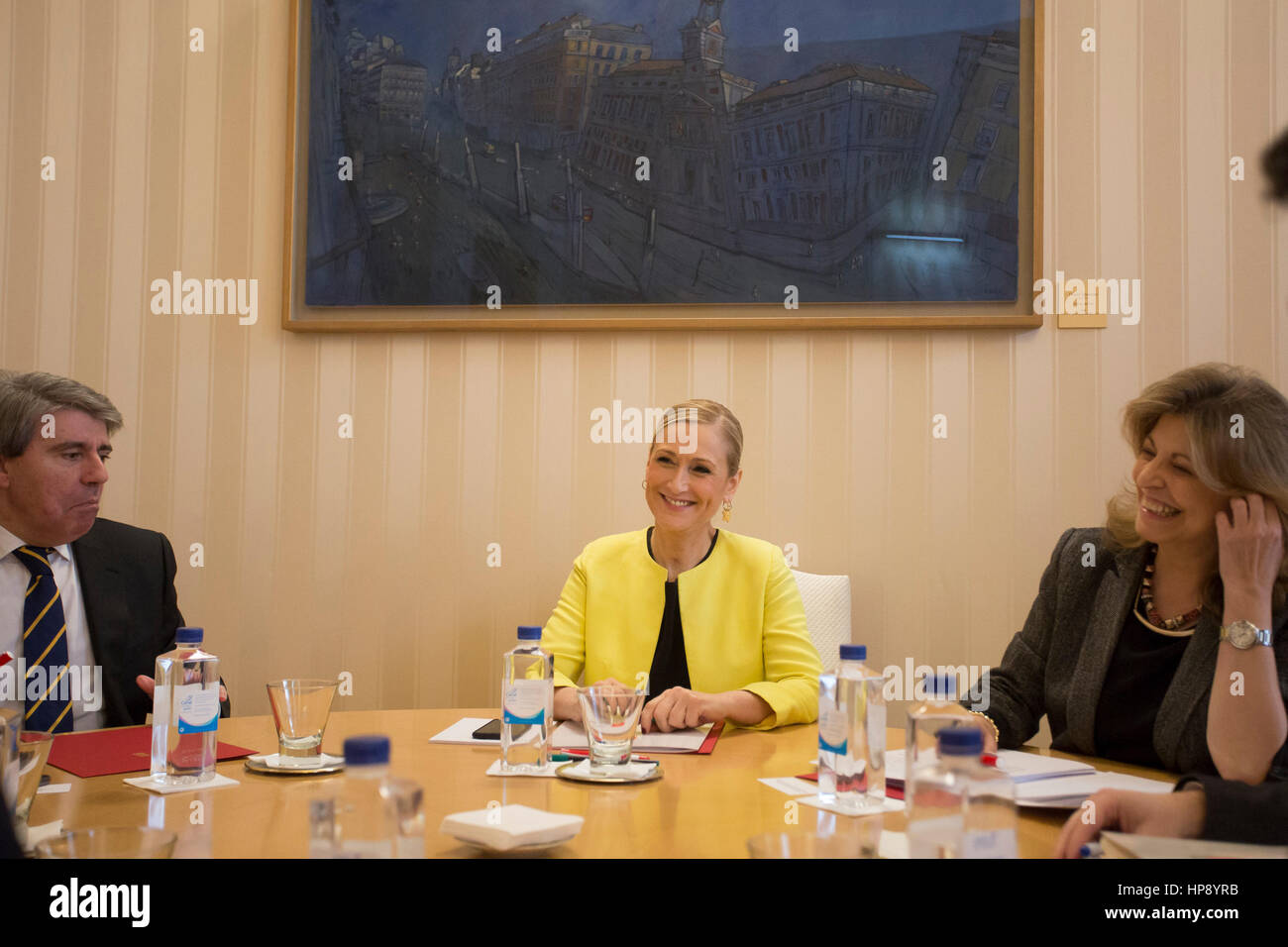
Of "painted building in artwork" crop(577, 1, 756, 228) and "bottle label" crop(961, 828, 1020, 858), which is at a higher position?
"painted building in artwork" crop(577, 1, 756, 228)

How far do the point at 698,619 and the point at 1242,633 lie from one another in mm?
1077

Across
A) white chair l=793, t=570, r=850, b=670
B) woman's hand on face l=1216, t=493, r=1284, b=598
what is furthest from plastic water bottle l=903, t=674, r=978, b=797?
white chair l=793, t=570, r=850, b=670

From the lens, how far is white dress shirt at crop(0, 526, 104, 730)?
2104mm

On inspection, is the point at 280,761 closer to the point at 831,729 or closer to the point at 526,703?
the point at 526,703

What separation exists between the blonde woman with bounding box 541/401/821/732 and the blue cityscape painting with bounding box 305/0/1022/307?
2.68ft

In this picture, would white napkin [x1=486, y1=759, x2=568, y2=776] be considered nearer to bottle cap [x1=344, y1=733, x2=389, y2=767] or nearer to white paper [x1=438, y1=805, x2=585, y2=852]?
white paper [x1=438, y1=805, x2=585, y2=852]

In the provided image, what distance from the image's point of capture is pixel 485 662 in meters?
3.05

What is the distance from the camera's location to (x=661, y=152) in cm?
303

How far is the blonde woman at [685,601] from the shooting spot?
89.0 inches

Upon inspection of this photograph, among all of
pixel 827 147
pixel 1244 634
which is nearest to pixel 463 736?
pixel 1244 634

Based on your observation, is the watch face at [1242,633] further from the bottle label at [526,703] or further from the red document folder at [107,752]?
the red document folder at [107,752]

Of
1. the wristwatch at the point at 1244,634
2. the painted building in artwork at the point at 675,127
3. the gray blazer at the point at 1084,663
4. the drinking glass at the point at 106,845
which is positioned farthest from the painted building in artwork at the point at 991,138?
the drinking glass at the point at 106,845

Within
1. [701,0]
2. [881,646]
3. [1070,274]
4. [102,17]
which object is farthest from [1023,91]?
[102,17]
